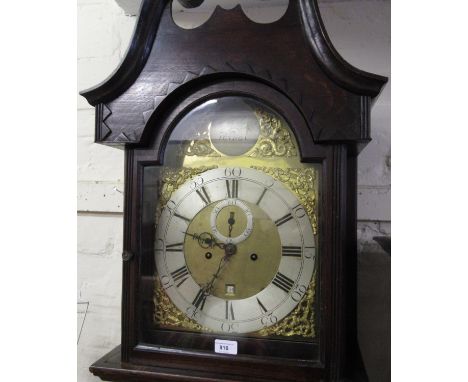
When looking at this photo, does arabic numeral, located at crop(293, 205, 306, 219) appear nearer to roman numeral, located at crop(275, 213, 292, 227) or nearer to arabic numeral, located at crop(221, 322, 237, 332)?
roman numeral, located at crop(275, 213, 292, 227)

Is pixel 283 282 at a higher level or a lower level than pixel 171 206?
lower

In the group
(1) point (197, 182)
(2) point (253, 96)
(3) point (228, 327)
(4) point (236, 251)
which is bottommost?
(3) point (228, 327)

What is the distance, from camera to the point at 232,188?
0.70 meters

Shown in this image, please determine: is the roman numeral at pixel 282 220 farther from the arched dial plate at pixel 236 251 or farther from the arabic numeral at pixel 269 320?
the arabic numeral at pixel 269 320

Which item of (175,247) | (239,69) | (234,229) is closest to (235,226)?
(234,229)

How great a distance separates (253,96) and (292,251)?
0.25 m

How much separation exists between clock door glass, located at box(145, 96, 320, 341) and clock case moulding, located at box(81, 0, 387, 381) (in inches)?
0.9

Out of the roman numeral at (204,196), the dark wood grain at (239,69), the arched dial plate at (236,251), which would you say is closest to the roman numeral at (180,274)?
the arched dial plate at (236,251)

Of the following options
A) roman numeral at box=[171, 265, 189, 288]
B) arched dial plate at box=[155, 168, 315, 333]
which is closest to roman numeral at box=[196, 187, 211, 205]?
arched dial plate at box=[155, 168, 315, 333]

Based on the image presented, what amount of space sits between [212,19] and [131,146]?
0.24 metres

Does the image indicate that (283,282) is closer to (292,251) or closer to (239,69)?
(292,251)

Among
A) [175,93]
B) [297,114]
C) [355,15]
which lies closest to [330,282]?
[297,114]

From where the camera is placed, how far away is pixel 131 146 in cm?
73

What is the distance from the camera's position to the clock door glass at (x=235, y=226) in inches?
26.6
